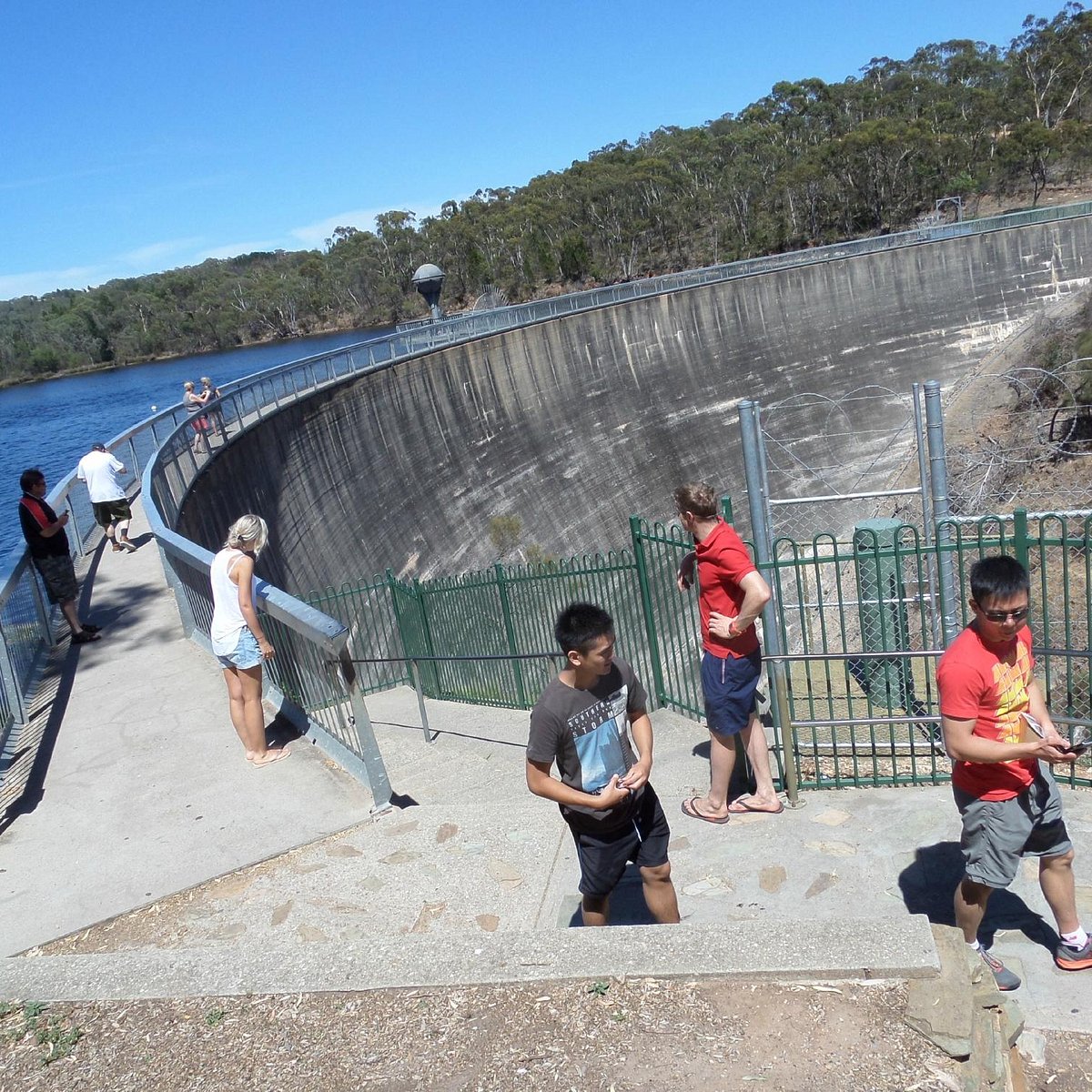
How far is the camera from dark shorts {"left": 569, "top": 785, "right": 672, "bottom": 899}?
3.44m

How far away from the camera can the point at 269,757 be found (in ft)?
18.1

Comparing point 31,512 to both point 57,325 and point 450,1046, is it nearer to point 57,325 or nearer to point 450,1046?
point 450,1046

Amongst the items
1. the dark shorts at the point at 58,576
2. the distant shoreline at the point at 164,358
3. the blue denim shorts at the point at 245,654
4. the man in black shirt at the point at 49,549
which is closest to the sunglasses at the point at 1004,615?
the blue denim shorts at the point at 245,654

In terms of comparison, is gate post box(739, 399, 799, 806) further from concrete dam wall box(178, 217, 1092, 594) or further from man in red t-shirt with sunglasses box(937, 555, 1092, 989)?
concrete dam wall box(178, 217, 1092, 594)

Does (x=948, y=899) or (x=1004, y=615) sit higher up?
(x=1004, y=615)

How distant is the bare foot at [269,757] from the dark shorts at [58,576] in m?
3.38

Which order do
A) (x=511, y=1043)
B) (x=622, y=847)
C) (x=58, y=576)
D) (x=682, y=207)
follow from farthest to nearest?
(x=682, y=207) < (x=58, y=576) < (x=622, y=847) < (x=511, y=1043)

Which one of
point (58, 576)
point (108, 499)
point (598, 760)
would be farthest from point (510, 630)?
point (598, 760)

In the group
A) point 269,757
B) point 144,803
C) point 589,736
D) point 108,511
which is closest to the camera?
point 589,736

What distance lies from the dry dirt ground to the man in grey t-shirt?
45 cm

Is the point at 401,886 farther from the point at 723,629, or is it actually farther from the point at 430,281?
the point at 430,281

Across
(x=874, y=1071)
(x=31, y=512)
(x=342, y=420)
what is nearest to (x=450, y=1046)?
(x=874, y=1071)

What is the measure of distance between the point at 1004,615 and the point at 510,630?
714 centimetres

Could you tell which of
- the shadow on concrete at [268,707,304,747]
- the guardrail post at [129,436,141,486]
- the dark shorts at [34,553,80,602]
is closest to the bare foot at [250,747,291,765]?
the shadow on concrete at [268,707,304,747]
